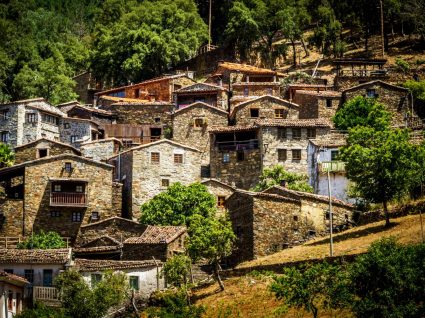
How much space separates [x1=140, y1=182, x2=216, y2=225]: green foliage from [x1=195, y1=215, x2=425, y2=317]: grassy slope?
29.8ft

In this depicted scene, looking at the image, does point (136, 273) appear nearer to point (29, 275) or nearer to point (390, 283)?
point (29, 275)

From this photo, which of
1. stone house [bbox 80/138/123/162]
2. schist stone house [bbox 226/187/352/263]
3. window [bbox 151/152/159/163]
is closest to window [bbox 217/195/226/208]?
window [bbox 151/152/159/163]

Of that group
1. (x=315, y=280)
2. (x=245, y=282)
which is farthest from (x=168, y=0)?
(x=315, y=280)

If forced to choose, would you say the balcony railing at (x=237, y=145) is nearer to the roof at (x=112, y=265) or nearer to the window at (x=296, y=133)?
the window at (x=296, y=133)

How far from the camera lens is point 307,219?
5856cm

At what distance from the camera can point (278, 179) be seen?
6819 centimetres

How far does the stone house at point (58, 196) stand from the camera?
216ft

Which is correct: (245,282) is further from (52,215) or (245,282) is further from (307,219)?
(52,215)

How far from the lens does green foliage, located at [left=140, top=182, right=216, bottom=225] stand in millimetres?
62806

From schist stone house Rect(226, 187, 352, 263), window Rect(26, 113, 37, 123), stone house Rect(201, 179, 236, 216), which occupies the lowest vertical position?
schist stone house Rect(226, 187, 352, 263)

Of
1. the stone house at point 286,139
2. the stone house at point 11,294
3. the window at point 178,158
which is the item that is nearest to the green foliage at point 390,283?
the stone house at point 11,294

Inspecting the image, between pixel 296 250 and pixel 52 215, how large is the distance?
19.7 m

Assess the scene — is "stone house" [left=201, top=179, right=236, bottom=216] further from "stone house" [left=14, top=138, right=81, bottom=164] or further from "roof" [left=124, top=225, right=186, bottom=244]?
"stone house" [left=14, top=138, right=81, bottom=164]

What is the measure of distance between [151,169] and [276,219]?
1589 centimetres
